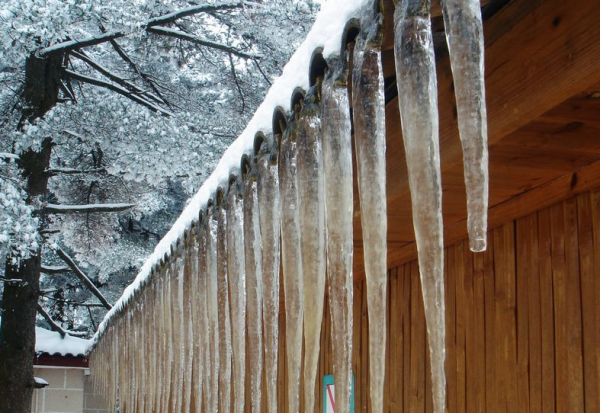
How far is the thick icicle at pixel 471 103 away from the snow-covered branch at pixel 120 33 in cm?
1124

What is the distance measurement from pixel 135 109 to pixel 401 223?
A: 38.3 feet

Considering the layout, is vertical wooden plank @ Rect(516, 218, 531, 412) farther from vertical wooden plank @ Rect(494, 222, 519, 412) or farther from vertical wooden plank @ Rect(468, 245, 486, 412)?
vertical wooden plank @ Rect(468, 245, 486, 412)

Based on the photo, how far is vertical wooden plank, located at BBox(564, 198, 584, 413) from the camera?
8.09ft

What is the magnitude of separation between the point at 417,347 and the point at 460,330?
40 cm

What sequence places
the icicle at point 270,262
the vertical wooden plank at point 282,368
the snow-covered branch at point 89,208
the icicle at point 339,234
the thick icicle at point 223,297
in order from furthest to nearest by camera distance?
the snow-covered branch at point 89,208 → the vertical wooden plank at point 282,368 → the thick icicle at point 223,297 → the icicle at point 270,262 → the icicle at point 339,234

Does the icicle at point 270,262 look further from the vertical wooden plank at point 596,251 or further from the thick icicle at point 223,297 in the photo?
the vertical wooden plank at point 596,251

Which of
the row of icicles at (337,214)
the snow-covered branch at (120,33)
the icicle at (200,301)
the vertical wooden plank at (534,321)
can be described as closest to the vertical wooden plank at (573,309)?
the vertical wooden plank at (534,321)

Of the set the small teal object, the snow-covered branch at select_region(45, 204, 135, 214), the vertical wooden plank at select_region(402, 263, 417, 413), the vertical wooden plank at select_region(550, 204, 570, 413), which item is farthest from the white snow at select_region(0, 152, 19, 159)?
the vertical wooden plank at select_region(550, 204, 570, 413)

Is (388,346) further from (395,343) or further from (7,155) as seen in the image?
(7,155)

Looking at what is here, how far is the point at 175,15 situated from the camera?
13.7 meters

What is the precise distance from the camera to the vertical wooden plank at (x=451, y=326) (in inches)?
128

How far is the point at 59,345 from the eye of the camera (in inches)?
657

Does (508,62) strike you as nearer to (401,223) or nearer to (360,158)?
(360,158)

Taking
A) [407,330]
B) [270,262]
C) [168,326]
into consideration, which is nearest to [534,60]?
[270,262]
